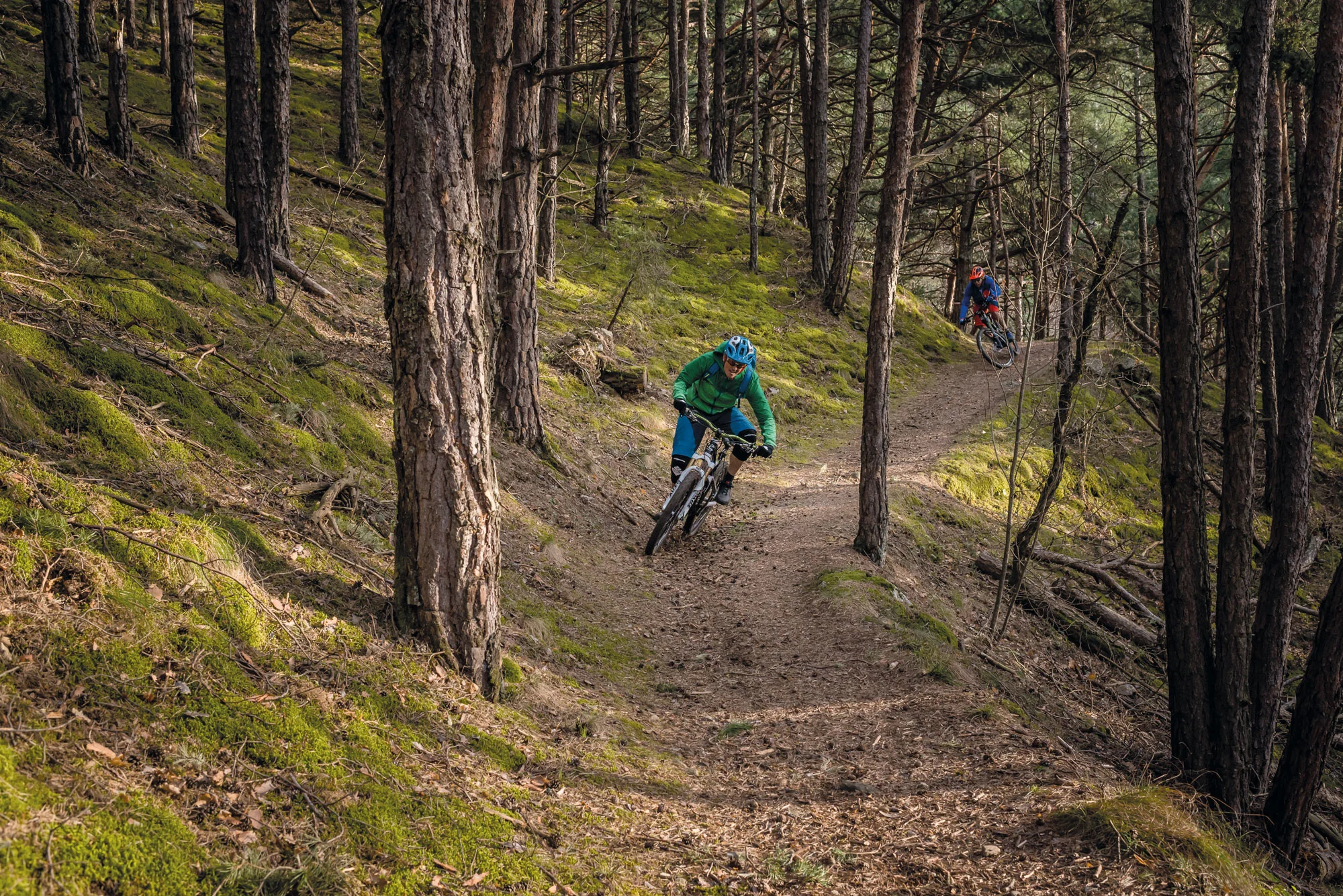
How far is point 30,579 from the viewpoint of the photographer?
307 centimetres

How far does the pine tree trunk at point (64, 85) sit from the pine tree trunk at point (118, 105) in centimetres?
100

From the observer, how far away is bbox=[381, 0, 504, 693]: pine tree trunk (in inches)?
169

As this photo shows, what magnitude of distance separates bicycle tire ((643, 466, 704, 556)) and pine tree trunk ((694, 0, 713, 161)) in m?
19.5

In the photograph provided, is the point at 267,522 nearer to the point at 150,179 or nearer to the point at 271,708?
the point at 271,708

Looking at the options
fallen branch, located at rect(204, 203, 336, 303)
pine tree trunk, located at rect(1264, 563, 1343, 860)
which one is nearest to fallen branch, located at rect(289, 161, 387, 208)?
fallen branch, located at rect(204, 203, 336, 303)

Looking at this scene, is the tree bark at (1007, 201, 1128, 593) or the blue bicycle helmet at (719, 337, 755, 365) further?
the blue bicycle helmet at (719, 337, 755, 365)

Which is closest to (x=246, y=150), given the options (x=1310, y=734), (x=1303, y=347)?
(x=1303, y=347)

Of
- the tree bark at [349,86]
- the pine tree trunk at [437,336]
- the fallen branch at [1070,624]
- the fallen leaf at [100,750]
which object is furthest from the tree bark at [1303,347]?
the tree bark at [349,86]

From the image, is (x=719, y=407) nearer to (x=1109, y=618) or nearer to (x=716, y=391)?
(x=716, y=391)

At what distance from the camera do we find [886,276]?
8750 mm

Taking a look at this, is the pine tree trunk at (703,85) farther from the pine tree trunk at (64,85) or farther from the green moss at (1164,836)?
the green moss at (1164,836)

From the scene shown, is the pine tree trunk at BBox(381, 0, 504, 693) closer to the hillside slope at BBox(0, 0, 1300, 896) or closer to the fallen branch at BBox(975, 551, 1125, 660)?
the hillside slope at BBox(0, 0, 1300, 896)

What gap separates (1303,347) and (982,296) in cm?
1236

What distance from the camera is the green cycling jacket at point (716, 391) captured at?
30.5ft
